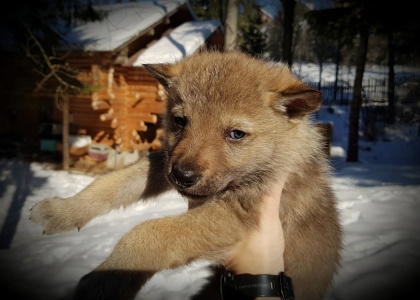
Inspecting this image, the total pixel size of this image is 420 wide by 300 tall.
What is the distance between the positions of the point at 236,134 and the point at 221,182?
12.7 inches

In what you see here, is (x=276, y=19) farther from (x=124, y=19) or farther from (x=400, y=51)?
(x=124, y=19)

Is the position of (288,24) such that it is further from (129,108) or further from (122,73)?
(129,108)

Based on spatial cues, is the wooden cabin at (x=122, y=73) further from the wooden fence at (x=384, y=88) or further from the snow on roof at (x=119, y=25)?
the wooden fence at (x=384, y=88)

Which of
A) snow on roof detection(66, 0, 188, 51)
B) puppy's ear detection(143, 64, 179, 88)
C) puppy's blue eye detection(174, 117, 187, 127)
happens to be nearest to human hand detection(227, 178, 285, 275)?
puppy's blue eye detection(174, 117, 187, 127)

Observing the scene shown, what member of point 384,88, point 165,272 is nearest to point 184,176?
point 165,272

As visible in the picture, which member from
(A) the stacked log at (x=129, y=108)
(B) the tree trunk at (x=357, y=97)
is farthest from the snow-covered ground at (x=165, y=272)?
(A) the stacked log at (x=129, y=108)

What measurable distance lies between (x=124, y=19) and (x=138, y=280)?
26.8 ft

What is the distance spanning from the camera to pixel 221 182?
62.0 inches

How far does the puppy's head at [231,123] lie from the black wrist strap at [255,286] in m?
0.53

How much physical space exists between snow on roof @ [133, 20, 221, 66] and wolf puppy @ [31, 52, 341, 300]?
16.7 ft

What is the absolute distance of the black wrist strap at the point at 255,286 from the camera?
1531 millimetres

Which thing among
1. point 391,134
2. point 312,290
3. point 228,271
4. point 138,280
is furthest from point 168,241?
point 391,134

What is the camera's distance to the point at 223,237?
5.22 feet

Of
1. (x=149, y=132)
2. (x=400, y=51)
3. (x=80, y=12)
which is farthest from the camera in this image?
(x=149, y=132)
